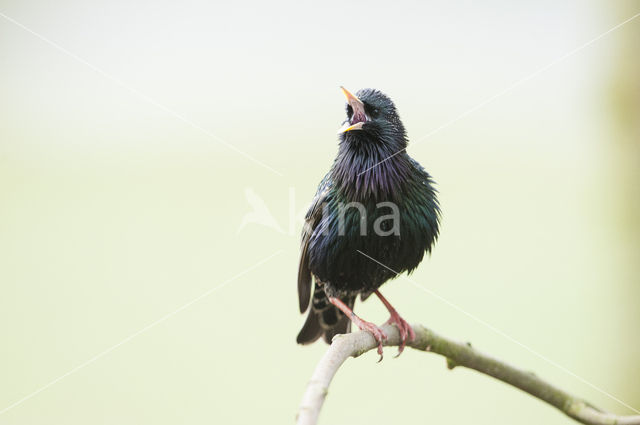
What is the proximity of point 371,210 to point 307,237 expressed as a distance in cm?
56

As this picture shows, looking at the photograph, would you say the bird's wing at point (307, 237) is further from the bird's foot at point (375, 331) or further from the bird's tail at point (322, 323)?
the bird's foot at point (375, 331)

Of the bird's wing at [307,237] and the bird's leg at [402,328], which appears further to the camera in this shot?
the bird's wing at [307,237]

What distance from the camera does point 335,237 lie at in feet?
10.2

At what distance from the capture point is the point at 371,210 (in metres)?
2.97

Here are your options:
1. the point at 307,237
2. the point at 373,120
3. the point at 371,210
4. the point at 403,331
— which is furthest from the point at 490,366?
the point at 373,120

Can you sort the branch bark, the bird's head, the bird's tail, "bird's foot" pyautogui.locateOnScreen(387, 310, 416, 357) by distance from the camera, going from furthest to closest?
the bird's tail < "bird's foot" pyautogui.locateOnScreen(387, 310, 416, 357) < the bird's head < the branch bark

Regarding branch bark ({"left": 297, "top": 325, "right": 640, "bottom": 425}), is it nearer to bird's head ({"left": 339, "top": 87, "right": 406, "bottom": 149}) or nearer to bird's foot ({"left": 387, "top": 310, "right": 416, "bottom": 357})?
bird's foot ({"left": 387, "top": 310, "right": 416, "bottom": 357})

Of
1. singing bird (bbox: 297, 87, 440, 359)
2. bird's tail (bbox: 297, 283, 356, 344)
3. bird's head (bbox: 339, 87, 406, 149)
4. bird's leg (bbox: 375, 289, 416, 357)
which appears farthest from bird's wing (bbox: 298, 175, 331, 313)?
bird's leg (bbox: 375, 289, 416, 357)

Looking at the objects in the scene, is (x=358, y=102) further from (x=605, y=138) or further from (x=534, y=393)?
(x=605, y=138)

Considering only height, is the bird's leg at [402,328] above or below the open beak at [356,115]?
below

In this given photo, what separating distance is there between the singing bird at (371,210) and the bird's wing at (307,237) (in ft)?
0.04

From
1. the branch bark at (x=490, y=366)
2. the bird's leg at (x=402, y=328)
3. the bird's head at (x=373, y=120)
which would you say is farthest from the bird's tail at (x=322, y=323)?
the bird's head at (x=373, y=120)

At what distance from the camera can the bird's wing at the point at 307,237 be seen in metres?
3.30

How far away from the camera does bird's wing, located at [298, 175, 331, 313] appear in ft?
10.8
